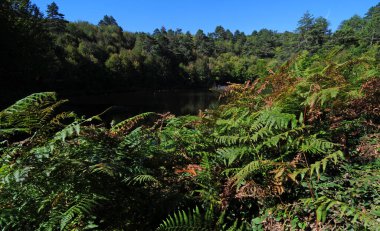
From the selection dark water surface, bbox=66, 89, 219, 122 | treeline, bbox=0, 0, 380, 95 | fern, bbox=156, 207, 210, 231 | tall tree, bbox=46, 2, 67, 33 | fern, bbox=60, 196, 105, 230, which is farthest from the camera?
tall tree, bbox=46, 2, 67, 33

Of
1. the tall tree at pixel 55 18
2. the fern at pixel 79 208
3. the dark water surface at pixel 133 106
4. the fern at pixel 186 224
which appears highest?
the tall tree at pixel 55 18

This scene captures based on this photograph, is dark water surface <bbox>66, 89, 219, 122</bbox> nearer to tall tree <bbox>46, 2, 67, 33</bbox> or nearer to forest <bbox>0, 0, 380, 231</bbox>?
forest <bbox>0, 0, 380, 231</bbox>

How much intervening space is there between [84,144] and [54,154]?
255mm

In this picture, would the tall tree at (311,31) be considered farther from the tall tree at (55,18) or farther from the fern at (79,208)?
the fern at (79,208)

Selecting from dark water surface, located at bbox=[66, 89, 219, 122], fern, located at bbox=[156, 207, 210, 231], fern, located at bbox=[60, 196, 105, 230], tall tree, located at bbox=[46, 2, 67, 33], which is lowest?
dark water surface, located at bbox=[66, 89, 219, 122]

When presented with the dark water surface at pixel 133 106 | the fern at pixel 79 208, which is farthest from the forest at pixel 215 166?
the dark water surface at pixel 133 106

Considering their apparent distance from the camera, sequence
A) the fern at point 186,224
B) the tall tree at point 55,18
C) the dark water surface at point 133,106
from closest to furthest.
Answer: the fern at point 186,224 → the dark water surface at point 133,106 → the tall tree at point 55,18

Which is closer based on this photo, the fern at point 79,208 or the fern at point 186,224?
the fern at point 79,208

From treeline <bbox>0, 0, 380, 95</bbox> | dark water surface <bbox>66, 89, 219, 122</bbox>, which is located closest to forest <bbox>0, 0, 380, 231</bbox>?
treeline <bbox>0, 0, 380, 95</bbox>

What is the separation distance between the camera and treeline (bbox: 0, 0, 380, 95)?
3102 cm

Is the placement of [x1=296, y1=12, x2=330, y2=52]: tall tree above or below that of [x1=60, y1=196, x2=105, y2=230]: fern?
above

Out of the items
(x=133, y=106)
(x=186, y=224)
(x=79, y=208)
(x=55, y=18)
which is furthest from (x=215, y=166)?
(x=55, y=18)

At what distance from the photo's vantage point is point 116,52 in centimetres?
7231

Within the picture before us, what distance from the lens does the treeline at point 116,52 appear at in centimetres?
3102
